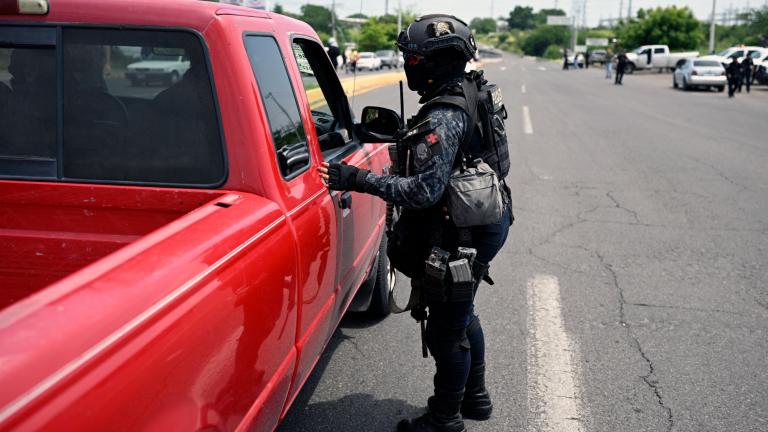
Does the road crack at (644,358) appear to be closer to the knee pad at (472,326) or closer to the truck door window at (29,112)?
the knee pad at (472,326)

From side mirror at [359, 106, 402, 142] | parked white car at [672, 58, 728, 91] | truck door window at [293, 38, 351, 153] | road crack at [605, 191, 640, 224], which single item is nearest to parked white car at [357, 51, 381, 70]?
parked white car at [672, 58, 728, 91]

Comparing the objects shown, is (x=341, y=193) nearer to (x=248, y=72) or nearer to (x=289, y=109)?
(x=289, y=109)

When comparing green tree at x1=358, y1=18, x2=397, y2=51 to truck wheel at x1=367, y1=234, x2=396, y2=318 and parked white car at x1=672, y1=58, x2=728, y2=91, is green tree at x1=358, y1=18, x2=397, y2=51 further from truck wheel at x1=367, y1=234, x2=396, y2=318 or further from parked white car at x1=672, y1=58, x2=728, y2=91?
parked white car at x1=672, y1=58, x2=728, y2=91

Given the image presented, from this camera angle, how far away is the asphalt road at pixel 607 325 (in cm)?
332

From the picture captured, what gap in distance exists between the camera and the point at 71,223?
2.51m

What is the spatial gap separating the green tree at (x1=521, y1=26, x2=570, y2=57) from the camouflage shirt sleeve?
423 ft

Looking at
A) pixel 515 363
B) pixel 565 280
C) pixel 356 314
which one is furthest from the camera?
pixel 565 280

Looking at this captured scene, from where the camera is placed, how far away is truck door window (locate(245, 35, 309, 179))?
259 centimetres

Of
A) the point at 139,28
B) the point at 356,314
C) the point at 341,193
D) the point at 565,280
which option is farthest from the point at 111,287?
the point at 565,280

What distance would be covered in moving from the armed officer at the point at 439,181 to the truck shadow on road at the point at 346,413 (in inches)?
6.8

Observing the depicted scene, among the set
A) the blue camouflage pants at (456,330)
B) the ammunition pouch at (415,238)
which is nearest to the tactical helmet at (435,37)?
the ammunition pouch at (415,238)

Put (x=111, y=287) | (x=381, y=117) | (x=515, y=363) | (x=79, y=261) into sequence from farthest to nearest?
1. (x=515, y=363)
2. (x=381, y=117)
3. (x=79, y=261)
4. (x=111, y=287)

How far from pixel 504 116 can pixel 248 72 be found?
1.21 meters

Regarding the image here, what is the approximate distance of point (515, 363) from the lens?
3.81 m
